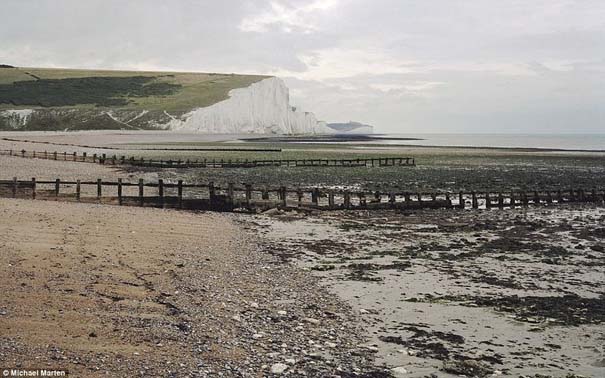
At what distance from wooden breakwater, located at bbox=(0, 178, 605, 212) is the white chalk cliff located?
397ft

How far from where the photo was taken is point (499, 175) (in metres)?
51.2

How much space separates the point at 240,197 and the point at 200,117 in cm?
12747

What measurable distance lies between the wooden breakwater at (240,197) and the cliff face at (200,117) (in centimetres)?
11783

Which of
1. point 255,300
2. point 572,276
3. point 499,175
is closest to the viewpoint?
point 255,300

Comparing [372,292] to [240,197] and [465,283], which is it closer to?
[465,283]

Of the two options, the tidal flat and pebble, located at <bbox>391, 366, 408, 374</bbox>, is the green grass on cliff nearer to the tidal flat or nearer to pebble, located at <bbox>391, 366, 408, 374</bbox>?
the tidal flat

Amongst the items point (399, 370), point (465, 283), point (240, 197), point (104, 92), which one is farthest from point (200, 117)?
point (399, 370)

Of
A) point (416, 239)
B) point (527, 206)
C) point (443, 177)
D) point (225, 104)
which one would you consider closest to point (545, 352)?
point (416, 239)

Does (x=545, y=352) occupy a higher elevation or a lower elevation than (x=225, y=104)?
lower

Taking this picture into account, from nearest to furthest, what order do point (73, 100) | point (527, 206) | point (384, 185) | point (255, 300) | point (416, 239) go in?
point (255, 300) < point (416, 239) < point (527, 206) < point (384, 185) < point (73, 100)

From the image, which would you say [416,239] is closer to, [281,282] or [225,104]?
[281,282]

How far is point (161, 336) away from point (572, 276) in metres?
12.4

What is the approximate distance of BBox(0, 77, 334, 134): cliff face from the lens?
450ft

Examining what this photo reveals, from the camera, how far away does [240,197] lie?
29781 millimetres
